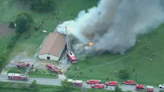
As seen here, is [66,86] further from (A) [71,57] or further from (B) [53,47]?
(B) [53,47]

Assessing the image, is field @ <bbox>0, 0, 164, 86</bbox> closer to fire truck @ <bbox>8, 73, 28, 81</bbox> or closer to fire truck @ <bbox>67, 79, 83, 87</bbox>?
fire truck @ <bbox>67, 79, 83, 87</bbox>

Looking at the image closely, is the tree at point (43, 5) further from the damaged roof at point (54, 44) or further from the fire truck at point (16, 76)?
the fire truck at point (16, 76)

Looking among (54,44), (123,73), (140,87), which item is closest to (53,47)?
(54,44)

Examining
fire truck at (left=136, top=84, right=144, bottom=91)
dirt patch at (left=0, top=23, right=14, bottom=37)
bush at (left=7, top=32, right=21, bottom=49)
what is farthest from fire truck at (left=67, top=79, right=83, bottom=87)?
dirt patch at (left=0, top=23, right=14, bottom=37)

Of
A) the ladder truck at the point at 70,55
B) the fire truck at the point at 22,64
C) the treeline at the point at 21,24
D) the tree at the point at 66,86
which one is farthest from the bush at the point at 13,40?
the tree at the point at 66,86

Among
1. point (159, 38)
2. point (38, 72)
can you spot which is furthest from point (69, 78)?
point (159, 38)

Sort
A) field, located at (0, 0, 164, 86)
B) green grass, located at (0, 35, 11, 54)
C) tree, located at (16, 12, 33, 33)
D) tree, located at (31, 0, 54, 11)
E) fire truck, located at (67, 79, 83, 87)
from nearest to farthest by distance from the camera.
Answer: fire truck, located at (67, 79, 83, 87), field, located at (0, 0, 164, 86), green grass, located at (0, 35, 11, 54), tree, located at (16, 12, 33, 33), tree, located at (31, 0, 54, 11)
